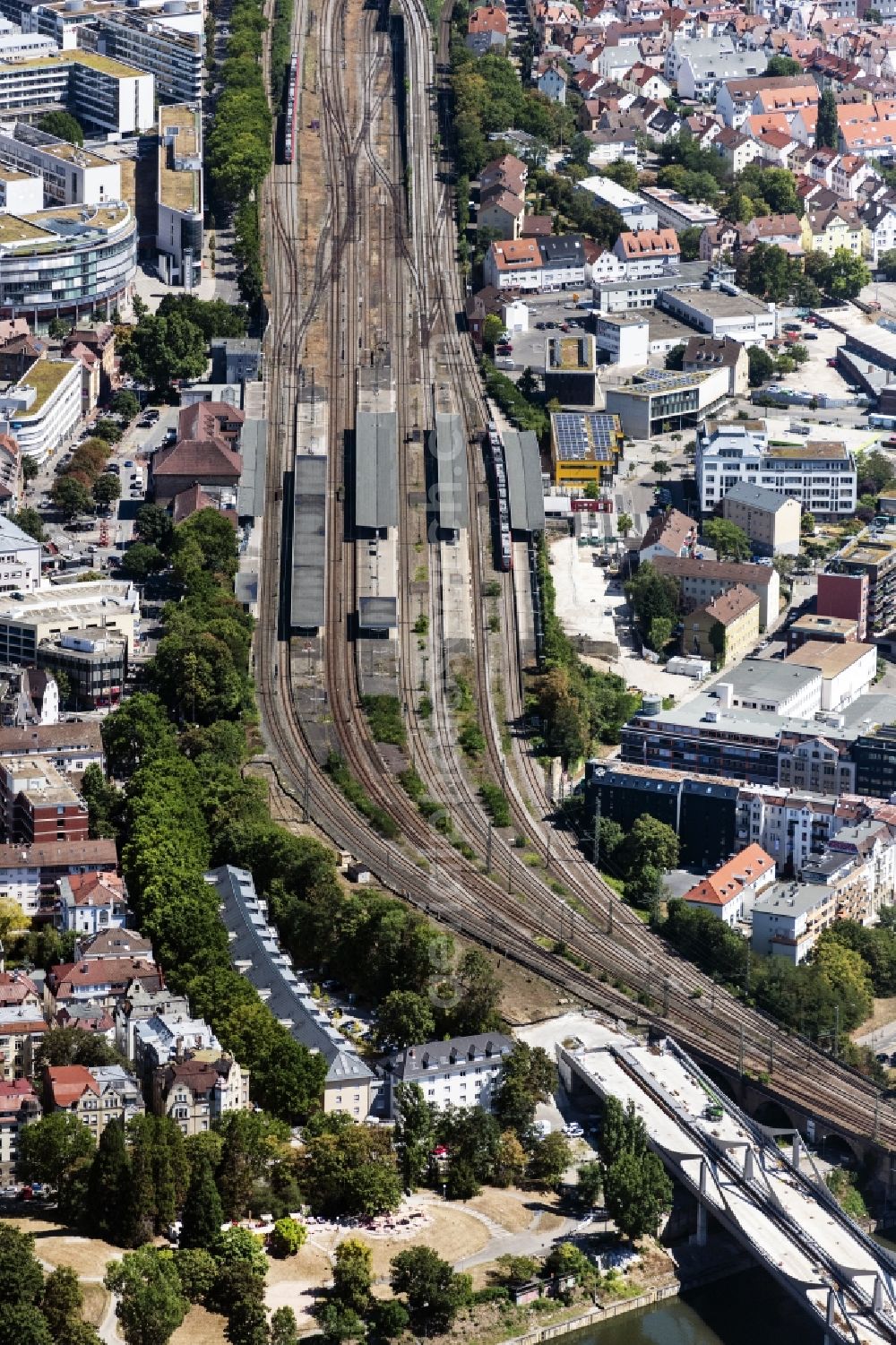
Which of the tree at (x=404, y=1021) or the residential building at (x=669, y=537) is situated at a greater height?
the residential building at (x=669, y=537)

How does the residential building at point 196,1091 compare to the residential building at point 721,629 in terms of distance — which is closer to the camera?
the residential building at point 196,1091

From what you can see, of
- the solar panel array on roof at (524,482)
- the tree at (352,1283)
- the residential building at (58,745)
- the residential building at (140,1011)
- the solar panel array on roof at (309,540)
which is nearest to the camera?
the tree at (352,1283)

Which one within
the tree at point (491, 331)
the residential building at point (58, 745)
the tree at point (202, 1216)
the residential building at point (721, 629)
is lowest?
the tree at point (202, 1216)

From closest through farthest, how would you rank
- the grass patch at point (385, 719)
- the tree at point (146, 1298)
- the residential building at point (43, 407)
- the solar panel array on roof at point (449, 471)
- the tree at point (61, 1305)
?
the tree at point (61, 1305) → the tree at point (146, 1298) → the grass patch at point (385, 719) → the solar panel array on roof at point (449, 471) → the residential building at point (43, 407)

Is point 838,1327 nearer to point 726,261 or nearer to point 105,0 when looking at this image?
point 726,261

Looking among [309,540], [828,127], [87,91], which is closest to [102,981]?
[309,540]

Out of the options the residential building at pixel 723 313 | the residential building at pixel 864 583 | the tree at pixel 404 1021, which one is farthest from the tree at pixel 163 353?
the tree at pixel 404 1021

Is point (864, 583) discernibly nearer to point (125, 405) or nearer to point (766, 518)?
point (766, 518)

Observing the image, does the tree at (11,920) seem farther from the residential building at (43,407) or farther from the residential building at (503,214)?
the residential building at (503,214)
